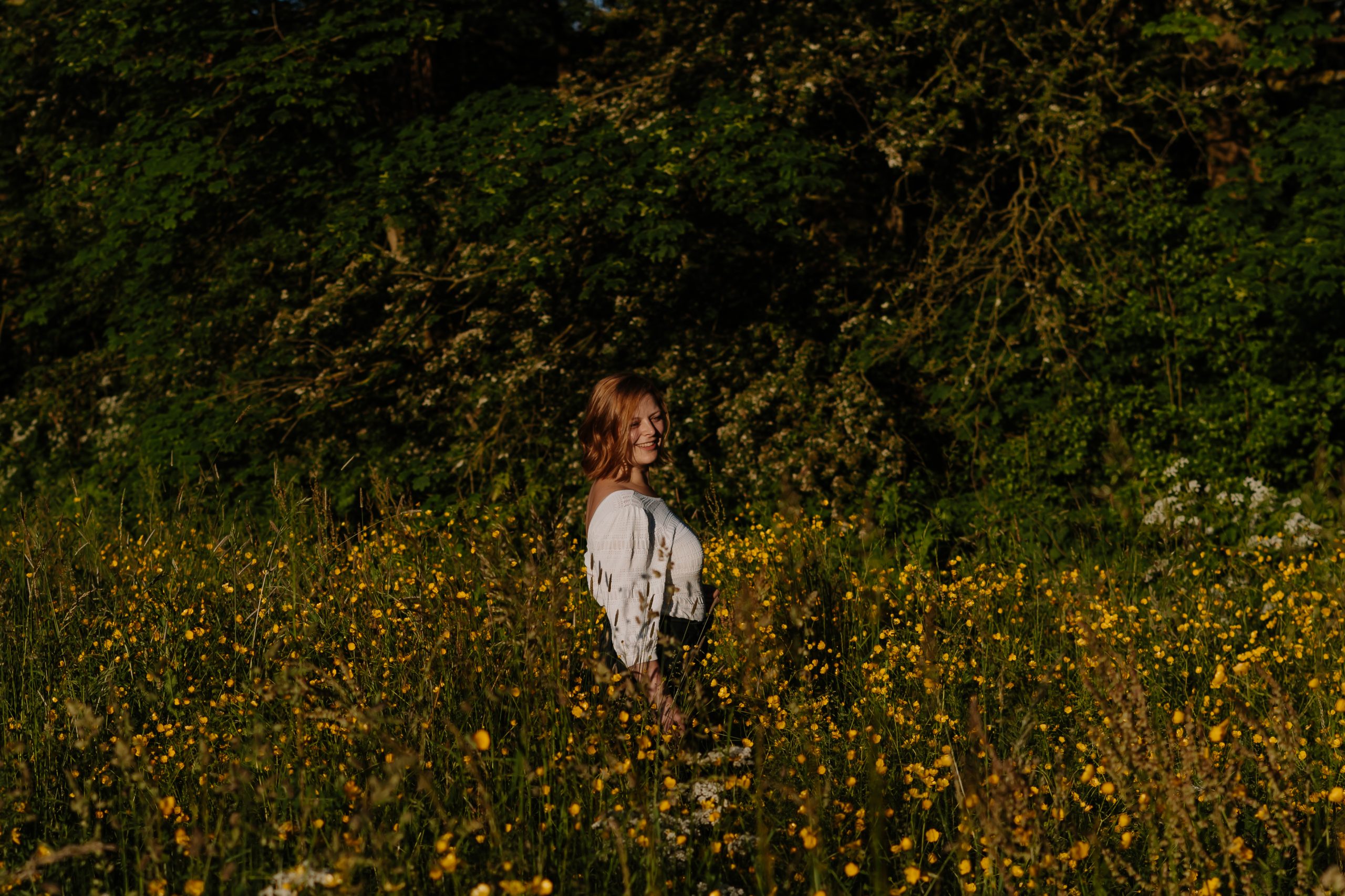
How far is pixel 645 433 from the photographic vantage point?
3510 millimetres

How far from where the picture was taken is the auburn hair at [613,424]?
352 centimetres

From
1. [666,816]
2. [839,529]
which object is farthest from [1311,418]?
[666,816]

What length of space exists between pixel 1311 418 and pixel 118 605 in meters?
7.11

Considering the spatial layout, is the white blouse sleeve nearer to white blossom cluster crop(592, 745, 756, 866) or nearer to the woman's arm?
the woman's arm

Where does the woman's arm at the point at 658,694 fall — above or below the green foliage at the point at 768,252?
below

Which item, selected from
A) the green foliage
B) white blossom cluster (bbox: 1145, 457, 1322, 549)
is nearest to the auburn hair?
the green foliage

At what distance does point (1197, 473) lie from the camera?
7.39 m

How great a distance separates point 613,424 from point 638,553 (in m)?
0.50

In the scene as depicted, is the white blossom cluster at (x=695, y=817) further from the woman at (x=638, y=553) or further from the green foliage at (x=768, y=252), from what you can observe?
the green foliage at (x=768, y=252)

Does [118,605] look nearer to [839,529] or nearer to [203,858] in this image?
[203,858]

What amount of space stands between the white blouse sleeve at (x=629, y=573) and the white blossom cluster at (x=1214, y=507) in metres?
4.17

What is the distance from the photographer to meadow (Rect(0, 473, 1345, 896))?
93.0 inches

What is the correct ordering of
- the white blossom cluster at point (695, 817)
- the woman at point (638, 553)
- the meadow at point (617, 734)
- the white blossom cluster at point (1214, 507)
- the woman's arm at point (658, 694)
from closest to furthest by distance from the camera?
1. the meadow at point (617, 734)
2. the white blossom cluster at point (695, 817)
3. the woman's arm at point (658, 694)
4. the woman at point (638, 553)
5. the white blossom cluster at point (1214, 507)

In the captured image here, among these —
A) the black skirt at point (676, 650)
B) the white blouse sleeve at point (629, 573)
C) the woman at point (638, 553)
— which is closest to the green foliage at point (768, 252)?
the black skirt at point (676, 650)
